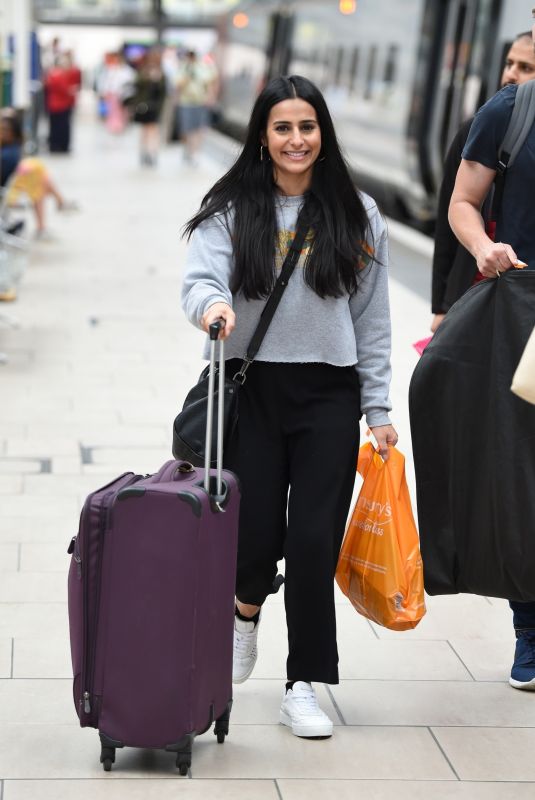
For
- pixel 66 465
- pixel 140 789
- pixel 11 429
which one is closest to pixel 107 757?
pixel 140 789

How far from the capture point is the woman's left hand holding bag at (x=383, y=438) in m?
3.64

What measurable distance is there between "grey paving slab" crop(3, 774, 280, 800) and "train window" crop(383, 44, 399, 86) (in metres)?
14.3

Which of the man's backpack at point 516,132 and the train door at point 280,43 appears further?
the train door at point 280,43

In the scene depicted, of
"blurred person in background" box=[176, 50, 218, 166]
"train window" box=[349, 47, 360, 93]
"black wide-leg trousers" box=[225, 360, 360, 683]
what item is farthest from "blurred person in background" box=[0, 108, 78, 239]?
"blurred person in background" box=[176, 50, 218, 166]

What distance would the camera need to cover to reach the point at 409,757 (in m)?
3.52

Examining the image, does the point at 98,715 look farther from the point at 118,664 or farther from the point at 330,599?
the point at 330,599

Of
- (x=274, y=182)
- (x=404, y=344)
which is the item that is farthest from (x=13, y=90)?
(x=274, y=182)

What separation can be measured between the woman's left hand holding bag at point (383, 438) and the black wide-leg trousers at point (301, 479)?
57mm

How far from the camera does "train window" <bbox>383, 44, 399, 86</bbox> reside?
1675cm

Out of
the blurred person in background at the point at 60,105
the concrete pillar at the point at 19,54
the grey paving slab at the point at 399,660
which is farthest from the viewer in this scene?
the blurred person in background at the point at 60,105

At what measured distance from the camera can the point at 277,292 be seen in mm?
3510

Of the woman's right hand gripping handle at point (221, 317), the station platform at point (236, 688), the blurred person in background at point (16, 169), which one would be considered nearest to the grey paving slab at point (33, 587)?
the station platform at point (236, 688)

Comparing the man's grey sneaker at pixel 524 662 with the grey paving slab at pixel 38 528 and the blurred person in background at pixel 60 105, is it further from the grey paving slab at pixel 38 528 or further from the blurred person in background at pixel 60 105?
the blurred person in background at pixel 60 105

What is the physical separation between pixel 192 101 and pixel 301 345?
71.8 feet
